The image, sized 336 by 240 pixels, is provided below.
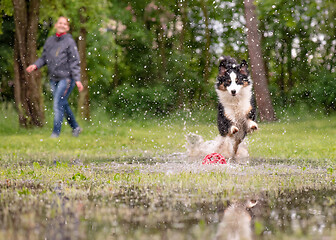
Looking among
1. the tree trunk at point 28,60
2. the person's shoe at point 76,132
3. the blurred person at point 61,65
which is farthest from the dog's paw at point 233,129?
the tree trunk at point 28,60

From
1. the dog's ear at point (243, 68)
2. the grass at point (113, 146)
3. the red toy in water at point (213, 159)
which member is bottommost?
the grass at point (113, 146)

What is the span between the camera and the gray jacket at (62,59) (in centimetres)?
1192

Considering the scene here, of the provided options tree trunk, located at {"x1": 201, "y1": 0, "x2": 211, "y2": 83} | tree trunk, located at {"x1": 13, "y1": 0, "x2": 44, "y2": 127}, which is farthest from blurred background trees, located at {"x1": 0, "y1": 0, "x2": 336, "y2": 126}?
tree trunk, located at {"x1": 13, "y1": 0, "x2": 44, "y2": 127}

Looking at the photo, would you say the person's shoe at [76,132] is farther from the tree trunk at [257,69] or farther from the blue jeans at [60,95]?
the tree trunk at [257,69]

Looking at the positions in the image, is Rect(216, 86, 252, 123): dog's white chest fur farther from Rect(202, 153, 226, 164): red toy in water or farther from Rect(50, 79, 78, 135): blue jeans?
Rect(50, 79, 78, 135): blue jeans

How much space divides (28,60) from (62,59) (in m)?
4.36

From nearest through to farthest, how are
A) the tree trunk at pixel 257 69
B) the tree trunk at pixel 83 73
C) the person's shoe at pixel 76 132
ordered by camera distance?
the person's shoe at pixel 76 132 < the tree trunk at pixel 83 73 < the tree trunk at pixel 257 69

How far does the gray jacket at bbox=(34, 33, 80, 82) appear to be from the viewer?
1192 centimetres

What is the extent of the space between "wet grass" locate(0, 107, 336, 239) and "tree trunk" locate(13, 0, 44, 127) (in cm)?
617

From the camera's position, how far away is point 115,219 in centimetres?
399

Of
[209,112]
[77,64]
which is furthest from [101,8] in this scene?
[209,112]

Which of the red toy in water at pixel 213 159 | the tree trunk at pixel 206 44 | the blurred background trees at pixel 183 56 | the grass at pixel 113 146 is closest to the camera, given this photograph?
the red toy in water at pixel 213 159

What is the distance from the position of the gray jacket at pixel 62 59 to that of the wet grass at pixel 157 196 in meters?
2.43

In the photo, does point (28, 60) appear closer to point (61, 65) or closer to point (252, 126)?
point (61, 65)
